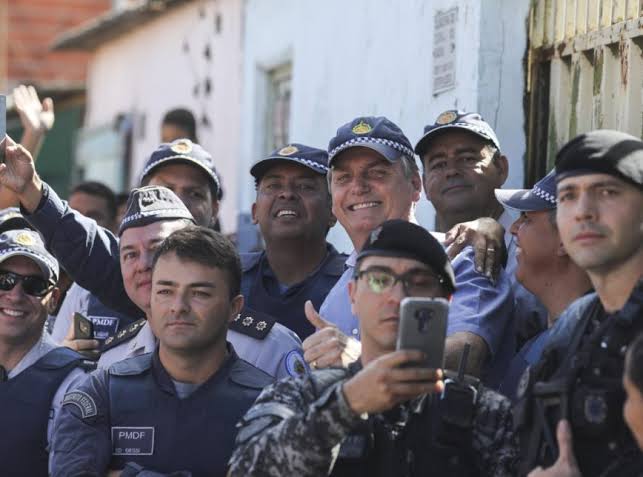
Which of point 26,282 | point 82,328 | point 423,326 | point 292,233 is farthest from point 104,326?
point 423,326

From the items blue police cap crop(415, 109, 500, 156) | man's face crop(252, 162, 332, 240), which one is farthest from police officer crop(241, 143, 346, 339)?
blue police cap crop(415, 109, 500, 156)

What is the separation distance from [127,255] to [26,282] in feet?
1.80

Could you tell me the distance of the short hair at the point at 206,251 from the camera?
16.8ft

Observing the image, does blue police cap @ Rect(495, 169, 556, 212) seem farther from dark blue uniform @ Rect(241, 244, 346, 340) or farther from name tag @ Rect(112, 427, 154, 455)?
name tag @ Rect(112, 427, 154, 455)

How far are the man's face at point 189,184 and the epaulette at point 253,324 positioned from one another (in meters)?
1.22

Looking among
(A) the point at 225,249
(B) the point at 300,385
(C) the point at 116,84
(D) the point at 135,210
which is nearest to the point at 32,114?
(D) the point at 135,210

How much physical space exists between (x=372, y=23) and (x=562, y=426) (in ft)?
15.2

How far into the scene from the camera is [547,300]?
5.29 metres

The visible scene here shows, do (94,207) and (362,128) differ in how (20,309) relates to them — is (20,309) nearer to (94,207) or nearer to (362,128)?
(362,128)

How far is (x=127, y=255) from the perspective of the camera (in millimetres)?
5867

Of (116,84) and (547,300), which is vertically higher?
(116,84)

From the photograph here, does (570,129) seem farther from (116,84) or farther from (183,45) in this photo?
(116,84)

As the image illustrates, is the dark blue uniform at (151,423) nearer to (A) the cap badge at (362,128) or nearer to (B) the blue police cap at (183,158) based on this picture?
(A) the cap badge at (362,128)

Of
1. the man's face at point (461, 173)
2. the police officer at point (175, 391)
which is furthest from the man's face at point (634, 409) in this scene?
the man's face at point (461, 173)
